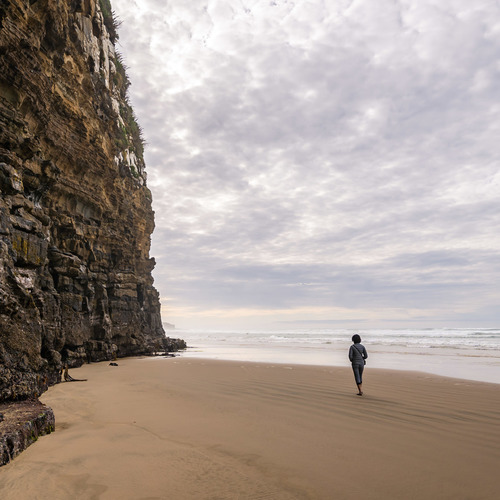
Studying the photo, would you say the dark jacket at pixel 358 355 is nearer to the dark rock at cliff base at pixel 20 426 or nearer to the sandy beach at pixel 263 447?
the sandy beach at pixel 263 447

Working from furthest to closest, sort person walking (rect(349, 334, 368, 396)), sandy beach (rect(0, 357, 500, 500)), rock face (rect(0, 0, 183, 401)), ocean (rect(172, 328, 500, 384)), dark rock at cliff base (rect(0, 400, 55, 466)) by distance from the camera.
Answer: ocean (rect(172, 328, 500, 384)) < person walking (rect(349, 334, 368, 396)) < rock face (rect(0, 0, 183, 401)) < dark rock at cliff base (rect(0, 400, 55, 466)) < sandy beach (rect(0, 357, 500, 500))

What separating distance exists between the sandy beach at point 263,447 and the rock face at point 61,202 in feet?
7.60

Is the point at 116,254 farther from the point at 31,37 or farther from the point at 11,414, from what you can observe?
the point at 11,414

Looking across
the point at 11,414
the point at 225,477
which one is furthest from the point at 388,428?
the point at 11,414

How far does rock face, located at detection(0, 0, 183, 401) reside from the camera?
836 centimetres

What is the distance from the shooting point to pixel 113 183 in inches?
944

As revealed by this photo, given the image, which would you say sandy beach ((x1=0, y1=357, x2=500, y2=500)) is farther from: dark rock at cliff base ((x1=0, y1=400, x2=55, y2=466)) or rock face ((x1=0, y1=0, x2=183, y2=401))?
rock face ((x1=0, y1=0, x2=183, y2=401))

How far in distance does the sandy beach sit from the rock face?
7.60 feet

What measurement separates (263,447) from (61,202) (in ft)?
61.2

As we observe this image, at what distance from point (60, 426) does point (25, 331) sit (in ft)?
9.90

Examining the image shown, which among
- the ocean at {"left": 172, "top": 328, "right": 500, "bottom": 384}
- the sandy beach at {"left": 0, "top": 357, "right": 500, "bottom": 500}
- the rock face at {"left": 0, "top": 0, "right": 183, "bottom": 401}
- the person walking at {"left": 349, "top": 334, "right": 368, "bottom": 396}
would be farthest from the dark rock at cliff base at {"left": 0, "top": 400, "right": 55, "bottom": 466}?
the ocean at {"left": 172, "top": 328, "right": 500, "bottom": 384}

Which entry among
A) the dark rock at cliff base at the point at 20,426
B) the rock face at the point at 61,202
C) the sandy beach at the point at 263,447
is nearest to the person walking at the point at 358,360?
the sandy beach at the point at 263,447

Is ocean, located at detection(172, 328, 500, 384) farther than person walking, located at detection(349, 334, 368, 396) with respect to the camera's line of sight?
Yes

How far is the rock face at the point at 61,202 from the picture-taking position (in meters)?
8.36
